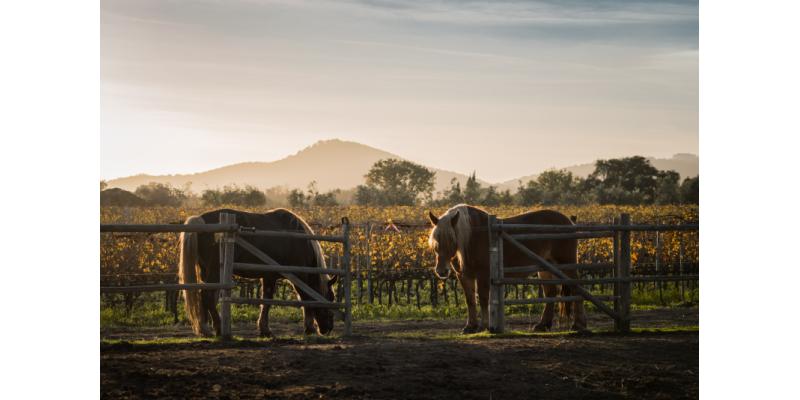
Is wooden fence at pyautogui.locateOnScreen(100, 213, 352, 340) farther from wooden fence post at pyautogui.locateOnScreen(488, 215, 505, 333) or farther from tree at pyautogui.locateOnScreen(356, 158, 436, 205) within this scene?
tree at pyautogui.locateOnScreen(356, 158, 436, 205)

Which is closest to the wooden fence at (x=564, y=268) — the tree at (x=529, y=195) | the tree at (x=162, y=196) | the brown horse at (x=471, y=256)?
the brown horse at (x=471, y=256)

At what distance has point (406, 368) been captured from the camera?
585 cm

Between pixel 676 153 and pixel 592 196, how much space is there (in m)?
15.4

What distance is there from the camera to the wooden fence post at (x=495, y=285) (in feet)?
25.5

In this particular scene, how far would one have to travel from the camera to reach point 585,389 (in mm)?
5523

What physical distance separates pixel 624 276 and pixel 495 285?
4.68 ft

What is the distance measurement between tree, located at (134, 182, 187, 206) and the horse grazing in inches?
472

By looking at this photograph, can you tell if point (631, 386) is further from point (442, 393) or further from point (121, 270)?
point (121, 270)

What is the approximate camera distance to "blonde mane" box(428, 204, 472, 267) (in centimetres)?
812

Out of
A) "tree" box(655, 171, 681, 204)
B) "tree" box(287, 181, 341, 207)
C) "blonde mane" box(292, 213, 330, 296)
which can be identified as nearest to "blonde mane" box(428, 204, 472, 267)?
"blonde mane" box(292, 213, 330, 296)

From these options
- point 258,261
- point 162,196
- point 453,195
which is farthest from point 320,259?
point 453,195

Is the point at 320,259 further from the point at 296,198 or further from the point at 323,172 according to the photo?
the point at 323,172

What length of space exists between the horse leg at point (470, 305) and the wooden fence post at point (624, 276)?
145 centimetres

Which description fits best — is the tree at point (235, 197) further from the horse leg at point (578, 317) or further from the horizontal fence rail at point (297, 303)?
the horse leg at point (578, 317)
